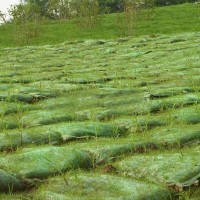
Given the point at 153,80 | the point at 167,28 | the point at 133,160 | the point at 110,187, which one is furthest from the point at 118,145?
the point at 167,28

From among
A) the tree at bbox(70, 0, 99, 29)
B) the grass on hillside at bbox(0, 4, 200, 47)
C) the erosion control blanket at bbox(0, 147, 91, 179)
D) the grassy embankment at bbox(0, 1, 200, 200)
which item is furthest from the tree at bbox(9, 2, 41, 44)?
the erosion control blanket at bbox(0, 147, 91, 179)

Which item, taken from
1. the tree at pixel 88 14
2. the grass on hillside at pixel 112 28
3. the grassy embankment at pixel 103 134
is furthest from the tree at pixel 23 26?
the grassy embankment at pixel 103 134

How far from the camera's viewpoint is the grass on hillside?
24.2m

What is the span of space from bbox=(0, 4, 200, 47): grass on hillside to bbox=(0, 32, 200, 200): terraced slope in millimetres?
16630

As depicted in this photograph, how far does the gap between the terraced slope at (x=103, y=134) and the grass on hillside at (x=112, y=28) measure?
54.6ft

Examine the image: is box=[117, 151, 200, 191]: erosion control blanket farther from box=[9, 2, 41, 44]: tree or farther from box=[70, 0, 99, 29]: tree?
box=[70, 0, 99, 29]: tree

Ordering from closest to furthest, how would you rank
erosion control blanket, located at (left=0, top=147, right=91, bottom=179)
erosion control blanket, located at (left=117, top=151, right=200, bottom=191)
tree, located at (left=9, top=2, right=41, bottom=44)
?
1. erosion control blanket, located at (left=117, top=151, right=200, bottom=191)
2. erosion control blanket, located at (left=0, top=147, right=91, bottom=179)
3. tree, located at (left=9, top=2, right=41, bottom=44)

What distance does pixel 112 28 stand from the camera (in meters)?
26.6

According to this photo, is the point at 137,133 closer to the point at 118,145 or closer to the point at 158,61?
the point at 118,145

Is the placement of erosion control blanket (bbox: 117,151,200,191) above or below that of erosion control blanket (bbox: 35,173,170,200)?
above

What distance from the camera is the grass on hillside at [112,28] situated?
2416cm

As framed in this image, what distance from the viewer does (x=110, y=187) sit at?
2707 mm

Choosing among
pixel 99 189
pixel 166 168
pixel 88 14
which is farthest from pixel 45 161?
pixel 88 14

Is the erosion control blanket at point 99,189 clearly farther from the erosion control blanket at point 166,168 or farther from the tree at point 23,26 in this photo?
the tree at point 23,26
